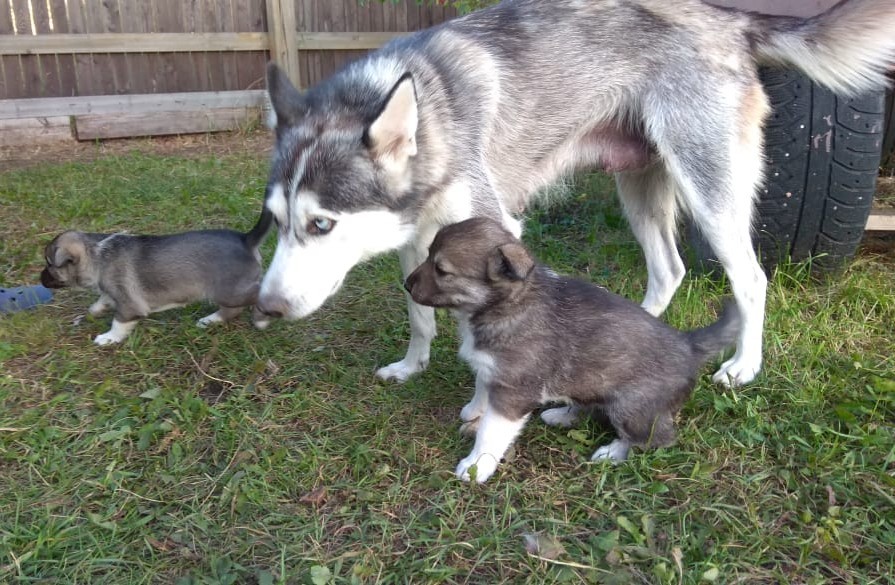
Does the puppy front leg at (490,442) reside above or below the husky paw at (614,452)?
above

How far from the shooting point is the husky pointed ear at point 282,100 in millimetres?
3010

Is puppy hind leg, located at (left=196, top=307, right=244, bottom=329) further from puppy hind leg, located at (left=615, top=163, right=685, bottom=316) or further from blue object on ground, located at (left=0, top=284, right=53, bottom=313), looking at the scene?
puppy hind leg, located at (left=615, top=163, right=685, bottom=316)

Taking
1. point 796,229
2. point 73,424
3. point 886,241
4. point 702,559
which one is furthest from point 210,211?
point 886,241

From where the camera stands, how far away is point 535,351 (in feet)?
8.73

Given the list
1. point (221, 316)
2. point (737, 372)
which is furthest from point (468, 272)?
point (221, 316)

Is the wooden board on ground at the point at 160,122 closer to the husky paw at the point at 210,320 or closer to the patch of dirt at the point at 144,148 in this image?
the patch of dirt at the point at 144,148

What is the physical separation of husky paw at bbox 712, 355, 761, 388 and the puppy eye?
1950mm

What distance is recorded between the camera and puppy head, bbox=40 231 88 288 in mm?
3750

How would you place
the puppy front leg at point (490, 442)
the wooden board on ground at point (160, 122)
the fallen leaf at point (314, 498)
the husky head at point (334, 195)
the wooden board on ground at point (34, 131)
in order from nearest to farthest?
the fallen leaf at point (314, 498)
the puppy front leg at point (490, 442)
the husky head at point (334, 195)
the wooden board on ground at point (34, 131)
the wooden board on ground at point (160, 122)

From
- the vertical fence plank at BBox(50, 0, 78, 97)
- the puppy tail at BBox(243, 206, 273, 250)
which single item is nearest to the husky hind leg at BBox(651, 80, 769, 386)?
the puppy tail at BBox(243, 206, 273, 250)

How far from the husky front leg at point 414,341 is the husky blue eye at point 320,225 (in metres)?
0.62

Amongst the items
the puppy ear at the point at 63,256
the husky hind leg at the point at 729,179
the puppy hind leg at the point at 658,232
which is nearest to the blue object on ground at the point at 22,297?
the puppy ear at the point at 63,256

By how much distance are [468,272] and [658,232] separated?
1.71 meters

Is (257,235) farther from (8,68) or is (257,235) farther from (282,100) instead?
(8,68)
